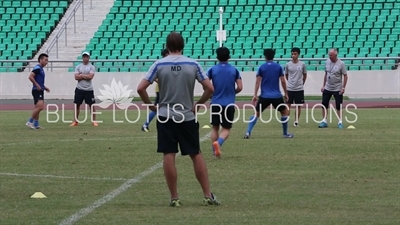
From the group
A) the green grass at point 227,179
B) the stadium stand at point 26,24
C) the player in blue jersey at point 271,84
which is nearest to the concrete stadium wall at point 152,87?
the stadium stand at point 26,24

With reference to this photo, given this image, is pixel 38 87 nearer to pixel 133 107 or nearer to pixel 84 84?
pixel 84 84

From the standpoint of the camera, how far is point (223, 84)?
1457 centimetres

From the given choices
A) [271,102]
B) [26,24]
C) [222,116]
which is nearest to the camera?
[222,116]

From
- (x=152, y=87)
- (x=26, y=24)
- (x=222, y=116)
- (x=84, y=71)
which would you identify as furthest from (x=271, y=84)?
(x=26, y=24)

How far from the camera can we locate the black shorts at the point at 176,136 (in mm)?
9594

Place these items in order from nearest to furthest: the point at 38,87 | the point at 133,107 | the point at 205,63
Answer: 1. the point at 38,87
2. the point at 133,107
3. the point at 205,63

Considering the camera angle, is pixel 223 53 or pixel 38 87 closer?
pixel 223 53

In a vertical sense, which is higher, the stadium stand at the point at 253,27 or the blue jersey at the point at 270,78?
the stadium stand at the point at 253,27

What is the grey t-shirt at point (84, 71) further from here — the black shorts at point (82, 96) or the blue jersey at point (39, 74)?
the blue jersey at point (39, 74)

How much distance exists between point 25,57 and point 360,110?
17.2 m

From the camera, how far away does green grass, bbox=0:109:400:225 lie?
897cm

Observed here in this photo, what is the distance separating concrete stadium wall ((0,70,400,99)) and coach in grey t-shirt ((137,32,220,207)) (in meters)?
25.6

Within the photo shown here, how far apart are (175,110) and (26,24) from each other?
34.7 meters

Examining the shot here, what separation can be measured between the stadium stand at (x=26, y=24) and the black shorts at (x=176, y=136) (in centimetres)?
3084
